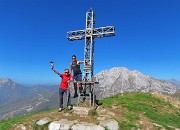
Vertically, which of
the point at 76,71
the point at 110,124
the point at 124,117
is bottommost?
the point at 110,124

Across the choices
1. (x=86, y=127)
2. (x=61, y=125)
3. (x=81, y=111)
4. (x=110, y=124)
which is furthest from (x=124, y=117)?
(x=61, y=125)

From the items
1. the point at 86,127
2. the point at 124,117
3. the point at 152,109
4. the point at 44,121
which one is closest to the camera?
the point at 86,127

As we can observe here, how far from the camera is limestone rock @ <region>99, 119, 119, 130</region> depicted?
1796 centimetres

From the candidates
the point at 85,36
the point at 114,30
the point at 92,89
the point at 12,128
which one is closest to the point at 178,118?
the point at 92,89

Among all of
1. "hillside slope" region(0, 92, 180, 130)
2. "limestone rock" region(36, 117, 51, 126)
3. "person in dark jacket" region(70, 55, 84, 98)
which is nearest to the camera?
"limestone rock" region(36, 117, 51, 126)

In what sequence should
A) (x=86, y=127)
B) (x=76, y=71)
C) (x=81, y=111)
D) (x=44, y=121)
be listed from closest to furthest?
(x=86, y=127) < (x=44, y=121) < (x=81, y=111) < (x=76, y=71)

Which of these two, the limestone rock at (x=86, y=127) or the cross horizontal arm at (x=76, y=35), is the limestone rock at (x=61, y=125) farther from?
the cross horizontal arm at (x=76, y=35)

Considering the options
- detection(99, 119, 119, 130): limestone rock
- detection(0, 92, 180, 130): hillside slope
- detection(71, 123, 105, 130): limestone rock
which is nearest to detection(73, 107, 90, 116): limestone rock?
detection(0, 92, 180, 130): hillside slope

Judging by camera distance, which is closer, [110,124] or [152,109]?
[110,124]

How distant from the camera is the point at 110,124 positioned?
18.2 metres

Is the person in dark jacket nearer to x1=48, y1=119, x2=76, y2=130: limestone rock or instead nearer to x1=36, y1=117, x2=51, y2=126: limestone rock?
x1=36, y1=117, x2=51, y2=126: limestone rock

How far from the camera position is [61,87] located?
21.9 meters

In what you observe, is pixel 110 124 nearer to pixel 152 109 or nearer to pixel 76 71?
pixel 76 71

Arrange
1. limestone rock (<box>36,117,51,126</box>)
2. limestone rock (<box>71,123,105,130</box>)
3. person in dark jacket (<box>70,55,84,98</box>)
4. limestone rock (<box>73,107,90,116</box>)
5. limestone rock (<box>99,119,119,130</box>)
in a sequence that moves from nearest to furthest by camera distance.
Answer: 1. limestone rock (<box>71,123,105,130</box>)
2. limestone rock (<box>99,119,119,130</box>)
3. limestone rock (<box>36,117,51,126</box>)
4. limestone rock (<box>73,107,90,116</box>)
5. person in dark jacket (<box>70,55,84,98</box>)
